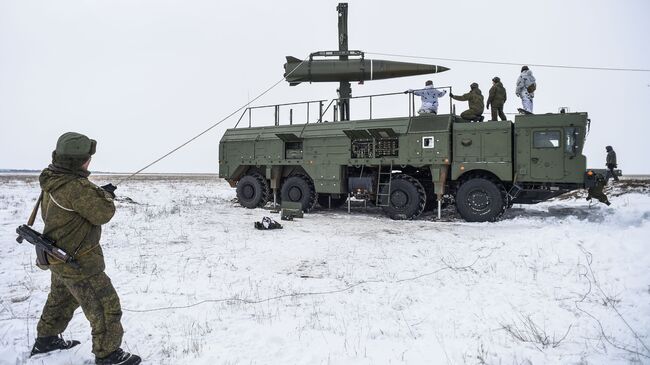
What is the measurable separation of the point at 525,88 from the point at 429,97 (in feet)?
9.07

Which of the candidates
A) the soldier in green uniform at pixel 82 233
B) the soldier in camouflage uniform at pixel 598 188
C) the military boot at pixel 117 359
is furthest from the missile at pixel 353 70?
the military boot at pixel 117 359

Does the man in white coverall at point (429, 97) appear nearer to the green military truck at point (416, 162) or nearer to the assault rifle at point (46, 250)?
the green military truck at point (416, 162)

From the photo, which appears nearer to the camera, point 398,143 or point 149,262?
point 149,262

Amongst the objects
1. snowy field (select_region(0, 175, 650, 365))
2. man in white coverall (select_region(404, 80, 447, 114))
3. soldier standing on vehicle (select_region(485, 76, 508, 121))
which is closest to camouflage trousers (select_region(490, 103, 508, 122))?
soldier standing on vehicle (select_region(485, 76, 508, 121))

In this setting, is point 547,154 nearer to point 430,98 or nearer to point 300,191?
point 430,98

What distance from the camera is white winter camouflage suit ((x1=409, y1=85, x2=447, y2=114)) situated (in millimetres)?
12531

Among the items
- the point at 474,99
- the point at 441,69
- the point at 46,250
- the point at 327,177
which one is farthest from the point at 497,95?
the point at 46,250

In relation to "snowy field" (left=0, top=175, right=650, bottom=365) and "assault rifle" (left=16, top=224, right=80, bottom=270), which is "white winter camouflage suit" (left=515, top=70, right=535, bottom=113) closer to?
"snowy field" (left=0, top=175, right=650, bottom=365)

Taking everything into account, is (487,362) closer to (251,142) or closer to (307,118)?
(307,118)

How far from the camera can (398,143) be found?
1284 centimetres

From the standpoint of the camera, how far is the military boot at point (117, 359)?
10.6 ft

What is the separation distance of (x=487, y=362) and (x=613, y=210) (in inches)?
431

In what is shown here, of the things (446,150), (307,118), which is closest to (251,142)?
(307,118)

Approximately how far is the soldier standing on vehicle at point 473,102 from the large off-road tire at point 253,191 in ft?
26.0
